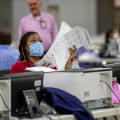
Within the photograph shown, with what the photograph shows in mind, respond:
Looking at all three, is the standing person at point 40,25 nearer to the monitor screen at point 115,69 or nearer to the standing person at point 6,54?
the standing person at point 6,54

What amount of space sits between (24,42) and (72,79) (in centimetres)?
113

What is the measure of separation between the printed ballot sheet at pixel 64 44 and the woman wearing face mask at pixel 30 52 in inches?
2.3

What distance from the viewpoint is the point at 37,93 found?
3.54 metres

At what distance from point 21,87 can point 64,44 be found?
3.59 ft

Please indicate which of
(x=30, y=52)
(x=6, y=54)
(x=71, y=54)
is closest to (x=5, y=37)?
(x=6, y=54)

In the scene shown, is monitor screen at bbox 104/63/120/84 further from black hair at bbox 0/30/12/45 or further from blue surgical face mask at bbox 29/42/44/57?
black hair at bbox 0/30/12/45

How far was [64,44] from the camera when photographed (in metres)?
4.38

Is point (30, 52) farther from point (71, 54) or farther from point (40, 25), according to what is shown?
point (40, 25)

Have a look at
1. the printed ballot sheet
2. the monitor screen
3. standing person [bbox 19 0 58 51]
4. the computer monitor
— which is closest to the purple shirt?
standing person [bbox 19 0 58 51]

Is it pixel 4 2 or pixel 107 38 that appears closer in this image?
pixel 107 38

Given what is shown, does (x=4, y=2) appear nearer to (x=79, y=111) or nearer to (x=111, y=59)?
(x=111, y=59)

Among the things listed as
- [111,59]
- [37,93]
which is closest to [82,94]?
[37,93]

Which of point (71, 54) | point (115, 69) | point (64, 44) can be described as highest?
point (64, 44)

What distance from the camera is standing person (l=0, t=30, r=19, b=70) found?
5.47 metres
